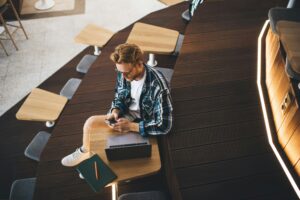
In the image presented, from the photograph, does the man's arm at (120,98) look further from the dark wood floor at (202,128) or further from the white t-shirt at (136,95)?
the dark wood floor at (202,128)

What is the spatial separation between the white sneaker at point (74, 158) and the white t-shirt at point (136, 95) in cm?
69

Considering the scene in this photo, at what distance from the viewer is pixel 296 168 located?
245cm

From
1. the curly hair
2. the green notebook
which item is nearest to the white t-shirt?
the curly hair

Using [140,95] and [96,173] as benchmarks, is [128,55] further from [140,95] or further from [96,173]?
[96,173]

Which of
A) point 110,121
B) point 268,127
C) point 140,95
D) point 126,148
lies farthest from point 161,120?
point 268,127

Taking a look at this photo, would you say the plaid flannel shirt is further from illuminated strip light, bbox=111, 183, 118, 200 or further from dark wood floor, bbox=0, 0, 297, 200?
Answer: illuminated strip light, bbox=111, 183, 118, 200

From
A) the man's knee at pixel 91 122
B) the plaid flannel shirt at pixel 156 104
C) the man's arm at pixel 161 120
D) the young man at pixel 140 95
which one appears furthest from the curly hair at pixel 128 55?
the man's knee at pixel 91 122

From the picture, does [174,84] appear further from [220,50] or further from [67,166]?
[67,166]

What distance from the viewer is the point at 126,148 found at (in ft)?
7.90

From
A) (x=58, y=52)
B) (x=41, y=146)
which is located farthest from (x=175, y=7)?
(x=41, y=146)

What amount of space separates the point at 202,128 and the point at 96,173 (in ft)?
3.74

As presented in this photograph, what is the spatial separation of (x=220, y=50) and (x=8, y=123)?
3491mm

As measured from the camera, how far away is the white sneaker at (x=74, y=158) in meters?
3.06

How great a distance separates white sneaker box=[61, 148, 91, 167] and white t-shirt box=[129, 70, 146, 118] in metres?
0.69
